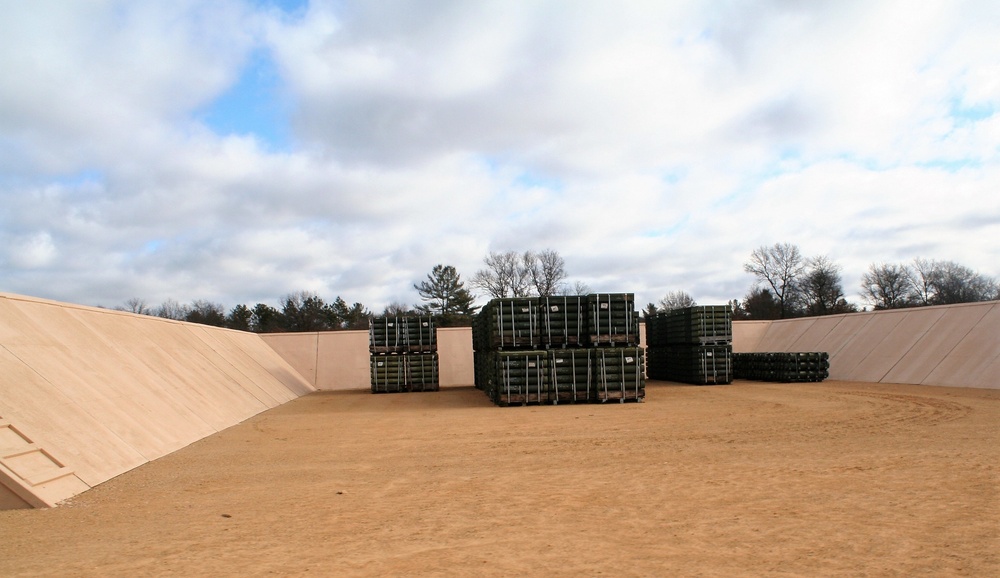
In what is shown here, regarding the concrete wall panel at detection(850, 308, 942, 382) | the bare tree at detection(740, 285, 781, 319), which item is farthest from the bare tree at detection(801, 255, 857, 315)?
the concrete wall panel at detection(850, 308, 942, 382)

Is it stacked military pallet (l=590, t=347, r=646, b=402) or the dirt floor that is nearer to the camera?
the dirt floor

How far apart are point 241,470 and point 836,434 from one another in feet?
32.7

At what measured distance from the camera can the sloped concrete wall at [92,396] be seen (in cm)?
901

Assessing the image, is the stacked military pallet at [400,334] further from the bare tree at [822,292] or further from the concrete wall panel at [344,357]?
the bare tree at [822,292]

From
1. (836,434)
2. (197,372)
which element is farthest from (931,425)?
(197,372)

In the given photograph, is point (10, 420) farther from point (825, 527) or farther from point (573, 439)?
point (825, 527)

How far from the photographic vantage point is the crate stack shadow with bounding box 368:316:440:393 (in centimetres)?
2722

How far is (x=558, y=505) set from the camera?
24.8 ft

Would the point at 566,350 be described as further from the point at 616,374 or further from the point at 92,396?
the point at 92,396

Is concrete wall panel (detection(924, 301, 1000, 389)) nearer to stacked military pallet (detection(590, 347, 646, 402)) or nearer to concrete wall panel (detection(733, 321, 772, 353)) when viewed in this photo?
stacked military pallet (detection(590, 347, 646, 402))

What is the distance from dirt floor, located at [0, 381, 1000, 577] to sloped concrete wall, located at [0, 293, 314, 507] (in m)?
0.54

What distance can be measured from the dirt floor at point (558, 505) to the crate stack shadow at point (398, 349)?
42.2 ft

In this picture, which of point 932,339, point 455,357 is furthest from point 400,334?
point 932,339

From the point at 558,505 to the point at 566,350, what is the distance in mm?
12316
